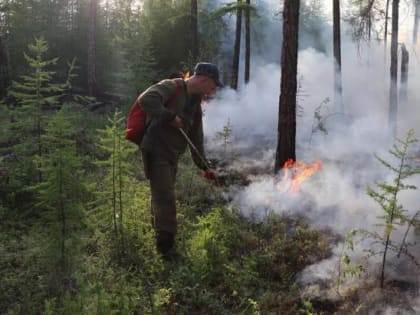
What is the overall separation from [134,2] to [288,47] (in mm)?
23231

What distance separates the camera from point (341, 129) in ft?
46.6

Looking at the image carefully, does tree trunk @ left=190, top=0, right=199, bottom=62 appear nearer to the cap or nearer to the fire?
the fire

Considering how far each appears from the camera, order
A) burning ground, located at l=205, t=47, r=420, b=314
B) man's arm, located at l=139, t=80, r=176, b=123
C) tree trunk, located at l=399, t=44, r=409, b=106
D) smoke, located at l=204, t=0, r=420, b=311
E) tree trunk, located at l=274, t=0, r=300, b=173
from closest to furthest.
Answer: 1. burning ground, located at l=205, t=47, r=420, b=314
2. man's arm, located at l=139, t=80, r=176, b=123
3. smoke, located at l=204, t=0, r=420, b=311
4. tree trunk, located at l=274, t=0, r=300, b=173
5. tree trunk, located at l=399, t=44, r=409, b=106

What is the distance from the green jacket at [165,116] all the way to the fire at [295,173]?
277 centimetres

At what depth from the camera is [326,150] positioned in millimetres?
11281

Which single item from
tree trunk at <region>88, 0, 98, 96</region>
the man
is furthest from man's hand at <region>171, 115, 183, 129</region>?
tree trunk at <region>88, 0, 98, 96</region>

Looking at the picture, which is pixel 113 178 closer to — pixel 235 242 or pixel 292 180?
pixel 235 242

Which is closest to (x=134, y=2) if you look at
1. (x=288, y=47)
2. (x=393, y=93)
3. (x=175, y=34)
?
(x=175, y=34)

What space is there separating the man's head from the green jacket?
0.16m

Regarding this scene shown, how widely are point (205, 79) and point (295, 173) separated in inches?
138

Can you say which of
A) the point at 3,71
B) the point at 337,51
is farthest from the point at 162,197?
the point at 337,51

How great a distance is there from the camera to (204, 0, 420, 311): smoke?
18.9 ft

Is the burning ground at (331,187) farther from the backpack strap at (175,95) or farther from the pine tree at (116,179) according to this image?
the backpack strap at (175,95)

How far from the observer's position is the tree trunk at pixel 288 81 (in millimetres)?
7750
